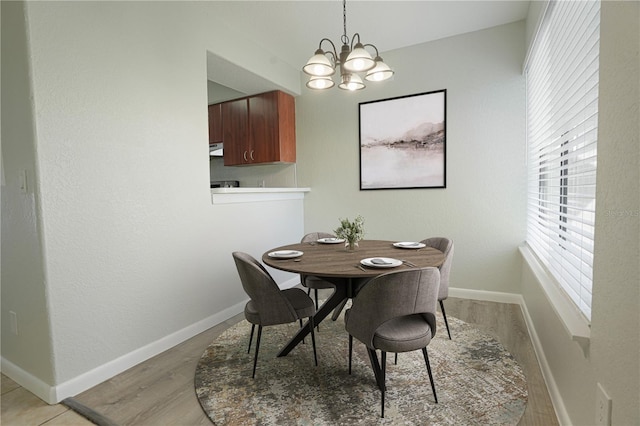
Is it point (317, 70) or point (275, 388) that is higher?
point (317, 70)

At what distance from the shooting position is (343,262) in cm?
206

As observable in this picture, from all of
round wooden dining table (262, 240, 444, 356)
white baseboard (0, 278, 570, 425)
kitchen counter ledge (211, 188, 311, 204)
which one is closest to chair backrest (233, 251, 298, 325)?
round wooden dining table (262, 240, 444, 356)

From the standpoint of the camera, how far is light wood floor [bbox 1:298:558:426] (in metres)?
1.72

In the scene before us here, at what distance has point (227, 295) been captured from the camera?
313 cm

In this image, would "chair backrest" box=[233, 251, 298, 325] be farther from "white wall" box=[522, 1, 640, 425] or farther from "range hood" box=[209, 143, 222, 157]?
"range hood" box=[209, 143, 222, 157]

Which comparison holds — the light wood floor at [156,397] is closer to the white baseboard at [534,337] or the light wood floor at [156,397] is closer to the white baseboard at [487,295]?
the white baseboard at [534,337]

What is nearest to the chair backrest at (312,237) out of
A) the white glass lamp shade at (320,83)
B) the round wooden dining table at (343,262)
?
the round wooden dining table at (343,262)

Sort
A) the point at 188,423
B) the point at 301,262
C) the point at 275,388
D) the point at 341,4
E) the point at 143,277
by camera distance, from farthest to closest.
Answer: the point at 341,4 → the point at 143,277 → the point at 301,262 → the point at 275,388 → the point at 188,423

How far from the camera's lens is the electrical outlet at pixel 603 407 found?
1102 millimetres

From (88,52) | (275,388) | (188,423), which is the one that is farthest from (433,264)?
(88,52)

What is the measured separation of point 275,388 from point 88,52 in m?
2.29

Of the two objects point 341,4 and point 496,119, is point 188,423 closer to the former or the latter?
point 341,4

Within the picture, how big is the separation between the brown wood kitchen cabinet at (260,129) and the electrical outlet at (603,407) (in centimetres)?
351

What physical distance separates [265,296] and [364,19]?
101 inches
